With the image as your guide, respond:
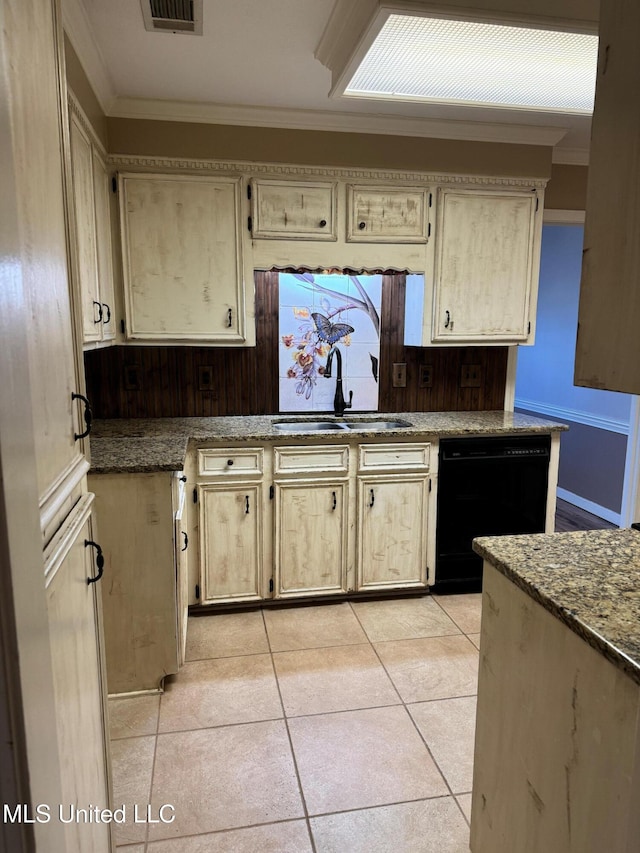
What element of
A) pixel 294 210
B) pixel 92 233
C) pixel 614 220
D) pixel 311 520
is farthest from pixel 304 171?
pixel 614 220

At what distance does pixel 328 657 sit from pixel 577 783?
1.66m

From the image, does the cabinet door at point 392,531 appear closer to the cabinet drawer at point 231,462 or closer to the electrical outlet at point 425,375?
the cabinet drawer at point 231,462

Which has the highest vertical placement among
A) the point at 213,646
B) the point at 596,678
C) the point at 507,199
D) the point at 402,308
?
the point at 507,199

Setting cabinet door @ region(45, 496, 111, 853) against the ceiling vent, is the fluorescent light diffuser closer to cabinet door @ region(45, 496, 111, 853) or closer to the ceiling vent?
the ceiling vent

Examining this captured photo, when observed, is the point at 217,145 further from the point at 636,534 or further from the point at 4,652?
the point at 4,652

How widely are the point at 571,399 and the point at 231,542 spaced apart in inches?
137

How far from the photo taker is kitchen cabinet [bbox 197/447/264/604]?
2.92 meters

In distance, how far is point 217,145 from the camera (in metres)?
2.94

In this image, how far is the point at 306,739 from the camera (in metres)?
2.12

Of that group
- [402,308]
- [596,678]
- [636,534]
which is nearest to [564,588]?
[596,678]

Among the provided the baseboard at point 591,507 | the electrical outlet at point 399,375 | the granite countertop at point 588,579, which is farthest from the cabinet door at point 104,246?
the baseboard at point 591,507

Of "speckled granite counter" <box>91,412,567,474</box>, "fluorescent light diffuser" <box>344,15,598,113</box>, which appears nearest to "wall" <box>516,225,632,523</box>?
"speckled granite counter" <box>91,412,567,474</box>

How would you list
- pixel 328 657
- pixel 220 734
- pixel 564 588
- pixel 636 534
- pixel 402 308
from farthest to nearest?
pixel 402 308 → pixel 328 657 → pixel 220 734 → pixel 636 534 → pixel 564 588

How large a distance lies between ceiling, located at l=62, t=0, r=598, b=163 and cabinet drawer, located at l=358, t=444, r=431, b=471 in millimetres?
1672
